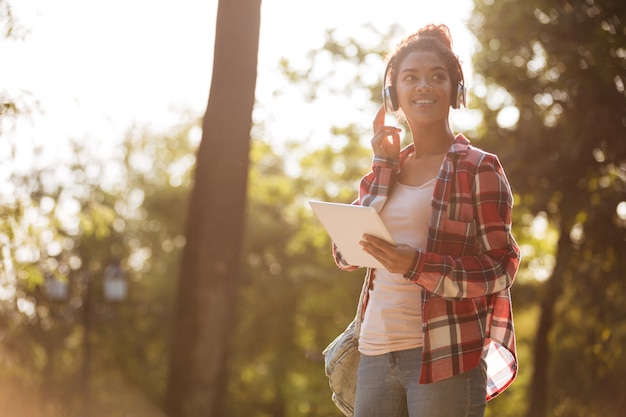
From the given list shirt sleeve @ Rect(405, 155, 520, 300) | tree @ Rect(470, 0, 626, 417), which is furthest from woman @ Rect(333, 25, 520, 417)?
tree @ Rect(470, 0, 626, 417)

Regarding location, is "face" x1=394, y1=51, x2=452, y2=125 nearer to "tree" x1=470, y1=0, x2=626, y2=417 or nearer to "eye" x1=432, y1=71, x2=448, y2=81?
"eye" x1=432, y1=71, x2=448, y2=81

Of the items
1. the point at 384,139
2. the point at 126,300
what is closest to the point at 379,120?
the point at 384,139

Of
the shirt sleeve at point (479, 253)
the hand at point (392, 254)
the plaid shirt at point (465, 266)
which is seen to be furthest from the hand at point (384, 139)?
the hand at point (392, 254)

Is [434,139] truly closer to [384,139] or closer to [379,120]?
[384,139]

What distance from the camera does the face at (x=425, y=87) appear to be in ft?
10.7

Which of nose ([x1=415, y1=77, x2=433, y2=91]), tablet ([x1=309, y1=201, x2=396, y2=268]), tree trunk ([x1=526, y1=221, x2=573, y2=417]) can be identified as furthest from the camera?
tree trunk ([x1=526, y1=221, x2=573, y2=417])

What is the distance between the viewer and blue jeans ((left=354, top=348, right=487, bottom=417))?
2982 millimetres

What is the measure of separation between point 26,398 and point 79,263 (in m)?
5.54

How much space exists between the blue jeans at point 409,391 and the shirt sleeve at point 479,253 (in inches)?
11.3

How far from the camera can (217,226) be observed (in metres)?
5.84

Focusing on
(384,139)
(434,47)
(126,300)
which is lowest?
(126,300)

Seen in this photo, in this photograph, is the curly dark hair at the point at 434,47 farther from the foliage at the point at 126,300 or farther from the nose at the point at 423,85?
the foliage at the point at 126,300

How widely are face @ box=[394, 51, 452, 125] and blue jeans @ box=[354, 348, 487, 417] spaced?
0.82 m

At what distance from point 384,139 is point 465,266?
28.8 inches
